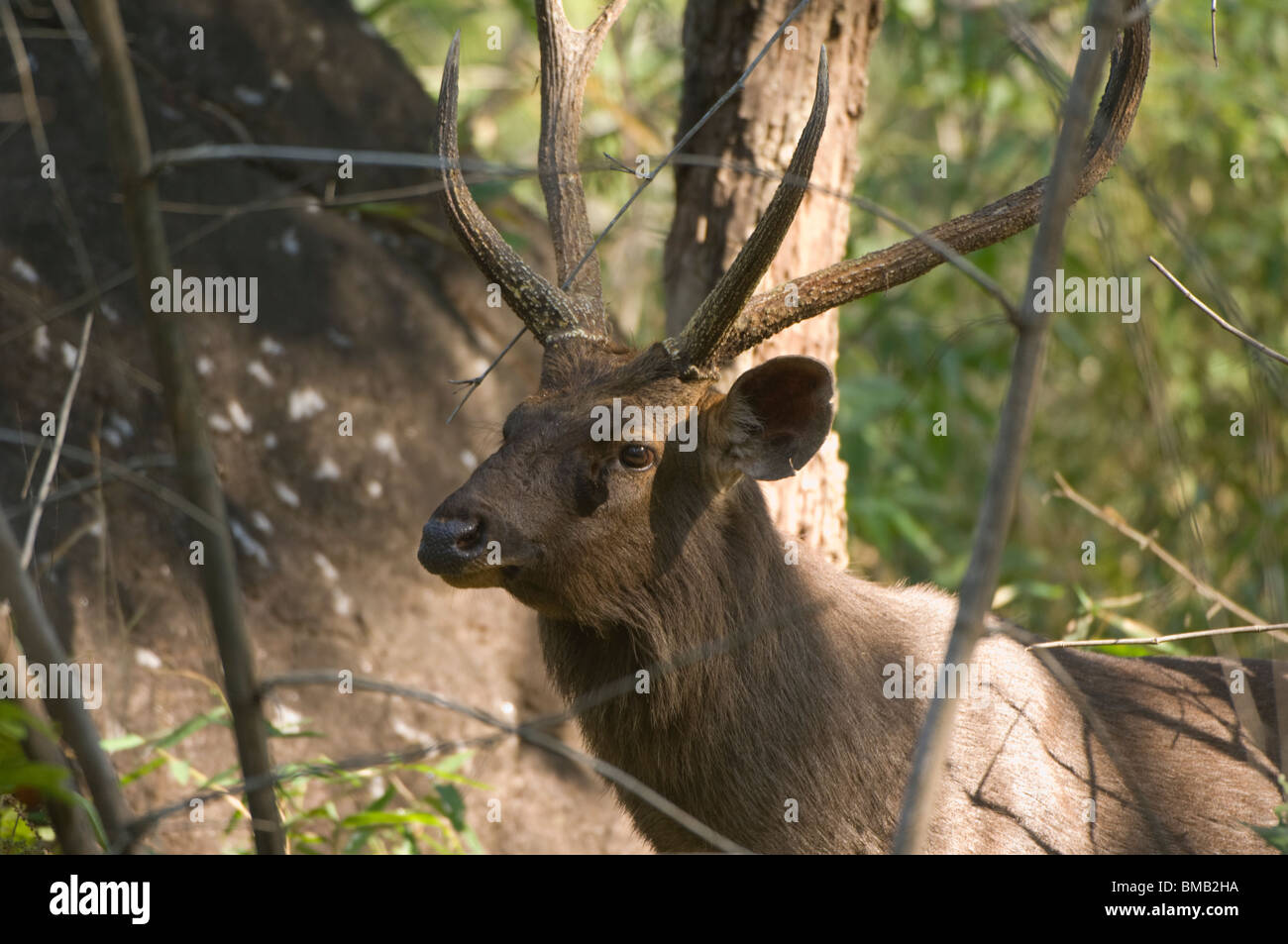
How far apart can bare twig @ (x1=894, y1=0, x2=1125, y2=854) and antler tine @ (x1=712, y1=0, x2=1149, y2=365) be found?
63.3 inches

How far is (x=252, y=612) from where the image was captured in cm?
571

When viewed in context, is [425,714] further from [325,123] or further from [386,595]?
[325,123]

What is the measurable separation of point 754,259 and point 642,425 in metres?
0.63

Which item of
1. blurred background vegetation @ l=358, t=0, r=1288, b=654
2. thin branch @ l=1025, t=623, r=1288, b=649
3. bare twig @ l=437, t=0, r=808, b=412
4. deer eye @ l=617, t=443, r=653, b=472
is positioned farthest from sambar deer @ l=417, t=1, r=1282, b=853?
blurred background vegetation @ l=358, t=0, r=1288, b=654

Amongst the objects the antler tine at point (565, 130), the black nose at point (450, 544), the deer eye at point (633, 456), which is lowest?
the black nose at point (450, 544)

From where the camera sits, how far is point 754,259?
366 cm

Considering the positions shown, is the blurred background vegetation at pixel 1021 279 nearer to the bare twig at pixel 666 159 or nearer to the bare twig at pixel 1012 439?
the bare twig at pixel 666 159

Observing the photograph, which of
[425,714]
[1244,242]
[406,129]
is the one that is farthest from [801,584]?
[1244,242]

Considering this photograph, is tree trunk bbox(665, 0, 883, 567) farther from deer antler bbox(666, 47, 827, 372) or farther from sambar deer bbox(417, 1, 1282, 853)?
deer antler bbox(666, 47, 827, 372)

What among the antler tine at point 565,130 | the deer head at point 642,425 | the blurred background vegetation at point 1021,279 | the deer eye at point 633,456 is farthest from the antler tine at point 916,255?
the blurred background vegetation at point 1021,279

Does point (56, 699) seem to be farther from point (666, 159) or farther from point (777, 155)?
point (777, 155)

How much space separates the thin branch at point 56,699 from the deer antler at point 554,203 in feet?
6.71

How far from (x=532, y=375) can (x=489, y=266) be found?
7.77 ft

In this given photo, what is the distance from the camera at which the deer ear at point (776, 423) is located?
3.91m
